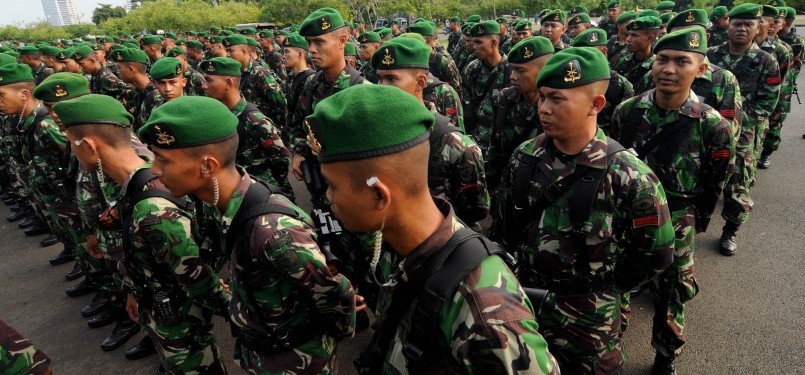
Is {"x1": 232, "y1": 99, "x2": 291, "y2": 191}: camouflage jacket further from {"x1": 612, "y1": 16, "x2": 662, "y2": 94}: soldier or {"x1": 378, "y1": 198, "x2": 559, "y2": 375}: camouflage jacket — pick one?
{"x1": 612, "y1": 16, "x2": 662, "y2": 94}: soldier

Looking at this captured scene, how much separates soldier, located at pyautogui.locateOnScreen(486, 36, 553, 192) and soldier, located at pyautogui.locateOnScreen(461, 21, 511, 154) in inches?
32.6

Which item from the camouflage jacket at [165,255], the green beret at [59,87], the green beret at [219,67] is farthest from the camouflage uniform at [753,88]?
the green beret at [59,87]

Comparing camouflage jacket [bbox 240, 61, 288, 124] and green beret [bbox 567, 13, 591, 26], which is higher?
green beret [bbox 567, 13, 591, 26]

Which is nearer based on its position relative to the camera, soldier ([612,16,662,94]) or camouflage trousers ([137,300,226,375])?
camouflage trousers ([137,300,226,375])

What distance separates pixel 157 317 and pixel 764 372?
4.09m

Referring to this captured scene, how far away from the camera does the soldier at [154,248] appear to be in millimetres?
2396

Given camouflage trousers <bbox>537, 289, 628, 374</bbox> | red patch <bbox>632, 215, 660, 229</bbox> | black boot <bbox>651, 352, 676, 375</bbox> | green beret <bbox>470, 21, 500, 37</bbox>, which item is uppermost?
green beret <bbox>470, 21, 500, 37</bbox>

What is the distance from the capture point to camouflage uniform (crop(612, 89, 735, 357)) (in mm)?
2977

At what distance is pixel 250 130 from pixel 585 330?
3492 millimetres

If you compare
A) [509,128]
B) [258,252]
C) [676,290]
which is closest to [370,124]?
[258,252]

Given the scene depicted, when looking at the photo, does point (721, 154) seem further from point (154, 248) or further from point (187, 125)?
point (154, 248)

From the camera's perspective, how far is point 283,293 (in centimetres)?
210

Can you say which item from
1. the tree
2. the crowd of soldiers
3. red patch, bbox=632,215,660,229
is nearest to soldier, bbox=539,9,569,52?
the crowd of soldiers

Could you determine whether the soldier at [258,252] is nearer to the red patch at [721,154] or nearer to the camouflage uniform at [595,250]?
the camouflage uniform at [595,250]
